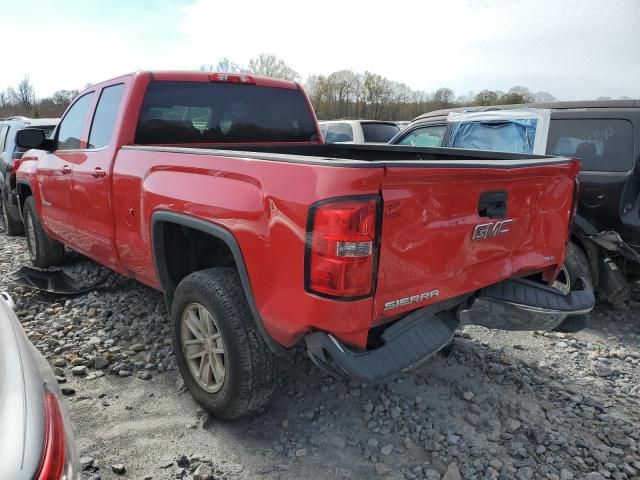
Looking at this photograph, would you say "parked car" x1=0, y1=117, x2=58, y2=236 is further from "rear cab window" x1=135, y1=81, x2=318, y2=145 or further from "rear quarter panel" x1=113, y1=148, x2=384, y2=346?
"rear quarter panel" x1=113, y1=148, x2=384, y2=346

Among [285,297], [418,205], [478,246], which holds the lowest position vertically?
[285,297]

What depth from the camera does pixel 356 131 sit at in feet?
32.4

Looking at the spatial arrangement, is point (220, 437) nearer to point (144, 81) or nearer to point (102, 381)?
point (102, 381)

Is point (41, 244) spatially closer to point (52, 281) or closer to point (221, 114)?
point (52, 281)

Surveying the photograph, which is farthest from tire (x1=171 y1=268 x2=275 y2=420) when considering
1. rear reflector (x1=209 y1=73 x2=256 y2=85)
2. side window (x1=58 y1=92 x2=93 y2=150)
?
side window (x1=58 y1=92 x2=93 y2=150)

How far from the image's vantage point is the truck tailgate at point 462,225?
2090mm

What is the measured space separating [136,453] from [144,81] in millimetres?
2478

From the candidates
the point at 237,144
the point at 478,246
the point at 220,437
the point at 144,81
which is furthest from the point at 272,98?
the point at 220,437

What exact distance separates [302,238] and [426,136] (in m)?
4.59

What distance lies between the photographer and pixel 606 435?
8.95ft

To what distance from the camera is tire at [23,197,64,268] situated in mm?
5383

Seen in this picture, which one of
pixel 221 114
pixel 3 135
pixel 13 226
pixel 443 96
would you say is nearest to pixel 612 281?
pixel 221 114

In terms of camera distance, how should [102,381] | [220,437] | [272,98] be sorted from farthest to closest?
[272,98], [102,381], [220,437]

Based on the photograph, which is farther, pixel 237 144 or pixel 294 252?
pixel 237 144
